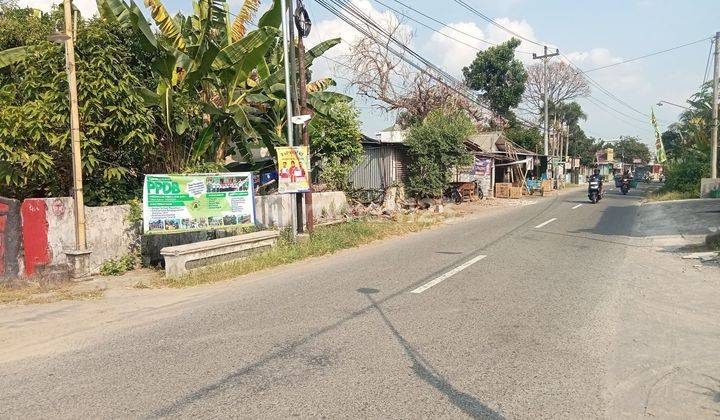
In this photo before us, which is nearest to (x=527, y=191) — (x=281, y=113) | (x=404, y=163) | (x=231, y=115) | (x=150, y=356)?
(x=404, y=163)

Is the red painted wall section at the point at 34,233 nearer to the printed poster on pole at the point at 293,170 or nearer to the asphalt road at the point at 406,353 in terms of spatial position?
the asphalt road at the point at 406,353

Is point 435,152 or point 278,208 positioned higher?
point 435,152

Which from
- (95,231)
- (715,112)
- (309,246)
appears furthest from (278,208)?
(715,112)

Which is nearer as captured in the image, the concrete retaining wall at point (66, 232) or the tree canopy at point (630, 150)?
the concrete retaining wall at point (66, 232)

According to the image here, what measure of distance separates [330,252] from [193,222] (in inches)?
134

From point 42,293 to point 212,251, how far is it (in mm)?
2881

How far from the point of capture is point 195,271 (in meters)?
9.45

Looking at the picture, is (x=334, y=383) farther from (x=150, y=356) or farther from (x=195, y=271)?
(x=195, y=271)

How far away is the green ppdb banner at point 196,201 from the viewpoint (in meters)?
9.78

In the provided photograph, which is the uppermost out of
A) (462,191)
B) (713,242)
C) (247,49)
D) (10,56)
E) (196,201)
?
(247,49)

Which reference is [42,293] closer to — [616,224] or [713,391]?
[713,391]

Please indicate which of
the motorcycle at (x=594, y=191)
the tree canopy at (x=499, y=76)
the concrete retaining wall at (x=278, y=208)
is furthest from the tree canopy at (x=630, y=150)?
the concrete retaining wall at (x=278, y=208)

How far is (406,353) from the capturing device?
16.4 feet

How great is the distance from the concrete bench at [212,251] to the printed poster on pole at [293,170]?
1228 mm
